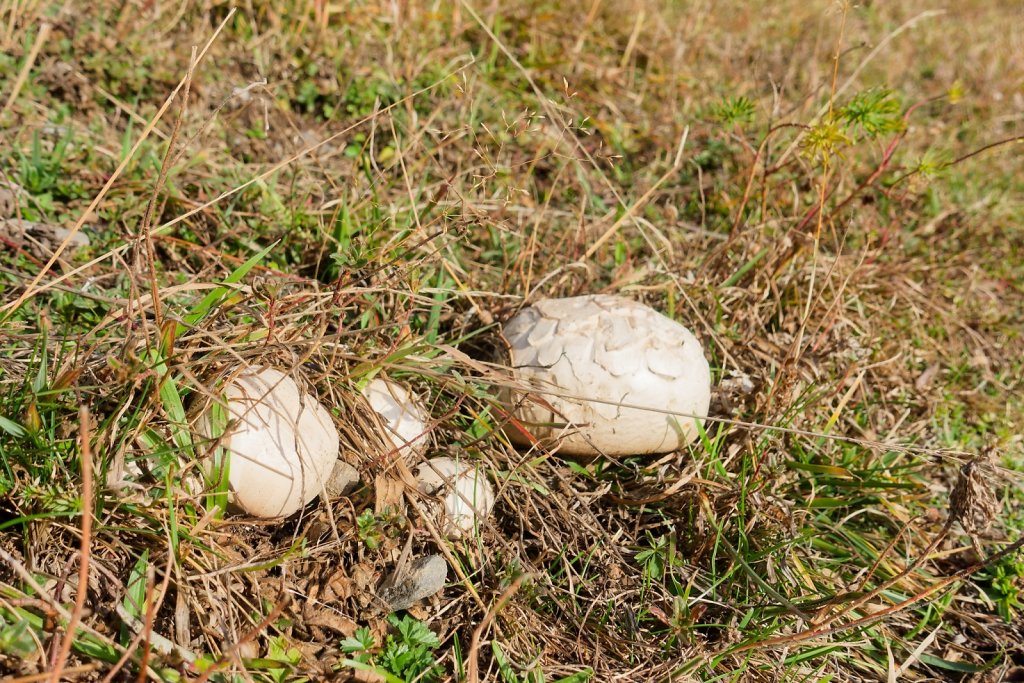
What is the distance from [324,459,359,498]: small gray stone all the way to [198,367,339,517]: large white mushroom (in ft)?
0.27

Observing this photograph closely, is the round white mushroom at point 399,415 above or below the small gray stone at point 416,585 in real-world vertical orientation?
above

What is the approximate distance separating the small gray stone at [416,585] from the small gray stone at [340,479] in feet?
0.91

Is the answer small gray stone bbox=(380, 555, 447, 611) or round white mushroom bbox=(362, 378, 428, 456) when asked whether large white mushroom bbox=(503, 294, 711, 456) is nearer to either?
round white mushroom bbox=(362, 378, 428, 456)

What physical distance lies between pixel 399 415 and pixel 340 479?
230mm

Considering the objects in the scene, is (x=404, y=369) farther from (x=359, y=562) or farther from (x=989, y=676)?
(x=989, y=676)

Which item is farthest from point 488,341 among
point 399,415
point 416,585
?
point 416,585

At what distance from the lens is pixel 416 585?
1.86 metres

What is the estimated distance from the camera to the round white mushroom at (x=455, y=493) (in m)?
2.00

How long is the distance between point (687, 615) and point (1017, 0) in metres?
6.36

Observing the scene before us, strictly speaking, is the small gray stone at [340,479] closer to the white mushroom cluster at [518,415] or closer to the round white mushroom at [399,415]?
the white mushroom cluster at [518,415]

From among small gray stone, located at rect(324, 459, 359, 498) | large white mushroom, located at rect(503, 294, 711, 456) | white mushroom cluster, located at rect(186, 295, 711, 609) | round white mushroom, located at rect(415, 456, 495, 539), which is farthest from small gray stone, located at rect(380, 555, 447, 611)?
large white mushroom, located at rect(503, 294, 711, 456)

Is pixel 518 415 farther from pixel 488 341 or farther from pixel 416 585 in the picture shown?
pixel 416 585

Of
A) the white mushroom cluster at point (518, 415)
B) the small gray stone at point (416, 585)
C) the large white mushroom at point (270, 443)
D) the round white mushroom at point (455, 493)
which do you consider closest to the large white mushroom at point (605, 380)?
the white mushroom cluster at point (518, 415)

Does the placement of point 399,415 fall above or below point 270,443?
below
